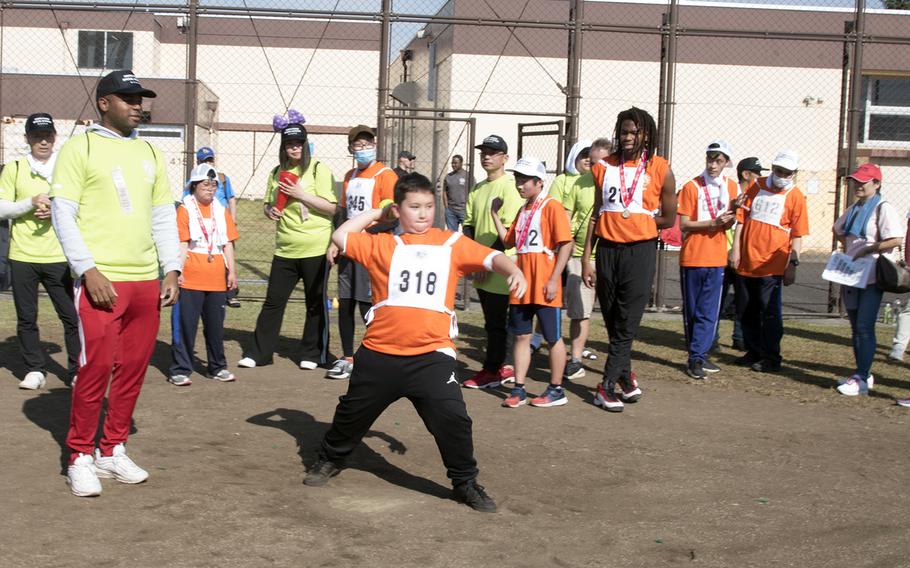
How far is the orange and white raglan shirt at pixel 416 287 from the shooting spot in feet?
17.2

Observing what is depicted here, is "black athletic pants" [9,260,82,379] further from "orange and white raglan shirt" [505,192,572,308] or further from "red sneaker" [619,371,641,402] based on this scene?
"red sneaker" [619,371,641,402]

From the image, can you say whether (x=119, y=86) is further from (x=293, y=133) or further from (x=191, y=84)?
(x=191, y=84)

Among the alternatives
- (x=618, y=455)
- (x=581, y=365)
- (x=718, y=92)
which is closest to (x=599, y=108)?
(x=718, y=92)

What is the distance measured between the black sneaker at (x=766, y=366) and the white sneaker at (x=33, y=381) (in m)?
6.13

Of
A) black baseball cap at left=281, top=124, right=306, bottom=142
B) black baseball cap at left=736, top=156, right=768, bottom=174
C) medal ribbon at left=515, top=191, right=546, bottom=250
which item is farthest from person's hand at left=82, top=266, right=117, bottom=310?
black baseball cap at left=736, top=156, right=768, bottom=174

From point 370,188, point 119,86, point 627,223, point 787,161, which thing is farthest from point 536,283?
point 119,86

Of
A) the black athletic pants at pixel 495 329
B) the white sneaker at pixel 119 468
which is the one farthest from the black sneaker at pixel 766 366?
the white sneaker at pixel 119 468

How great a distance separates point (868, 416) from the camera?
778 centimetres

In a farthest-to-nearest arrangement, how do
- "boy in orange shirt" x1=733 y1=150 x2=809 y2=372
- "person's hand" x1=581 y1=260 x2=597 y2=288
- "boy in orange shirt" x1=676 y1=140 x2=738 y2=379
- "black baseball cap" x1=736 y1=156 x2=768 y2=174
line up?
"black baseball cap" x1=736 y1=156 x2=768 y2=174 → "boy in orange shirt" x1=733 y1=150 x2=809 y2=372 → "boy in orange shirt" x1=676 y1=140 x2=738 y2=379 → "person's hand" x1=581 y1=260 x2=597 y2=288

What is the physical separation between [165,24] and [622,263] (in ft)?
86.5

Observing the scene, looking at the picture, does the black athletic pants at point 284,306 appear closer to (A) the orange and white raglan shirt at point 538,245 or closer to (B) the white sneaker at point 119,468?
(A) the orange and white raglan shirt at point 538,245

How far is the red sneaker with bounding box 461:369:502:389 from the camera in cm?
842

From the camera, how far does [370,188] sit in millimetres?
8492

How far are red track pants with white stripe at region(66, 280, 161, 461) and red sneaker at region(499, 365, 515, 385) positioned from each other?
12.4 ft
